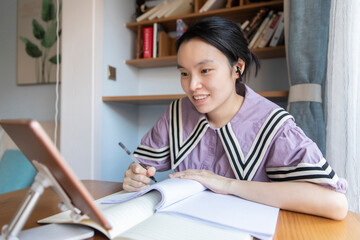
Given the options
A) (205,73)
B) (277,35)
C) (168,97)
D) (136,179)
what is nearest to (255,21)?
(277,35)

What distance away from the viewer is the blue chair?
5.34 feet

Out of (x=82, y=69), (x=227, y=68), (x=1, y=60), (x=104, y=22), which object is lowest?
(x=227, y=68)

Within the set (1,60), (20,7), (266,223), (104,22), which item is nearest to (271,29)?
(104,22)

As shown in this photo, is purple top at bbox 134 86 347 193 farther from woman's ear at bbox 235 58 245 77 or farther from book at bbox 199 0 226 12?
book at bbox 199 0 226 12

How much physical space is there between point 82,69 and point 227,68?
124 centimetres

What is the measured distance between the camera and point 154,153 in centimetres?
108

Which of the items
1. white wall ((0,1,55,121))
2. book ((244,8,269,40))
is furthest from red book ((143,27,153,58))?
white wall ((0,1,55,121))

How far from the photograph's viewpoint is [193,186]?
2.25ft

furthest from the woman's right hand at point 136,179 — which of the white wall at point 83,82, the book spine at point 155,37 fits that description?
the book spine at point 155,37

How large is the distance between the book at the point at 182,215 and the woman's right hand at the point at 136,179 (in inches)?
5.2

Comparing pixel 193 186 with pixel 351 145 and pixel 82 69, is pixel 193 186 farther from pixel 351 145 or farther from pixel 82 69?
pixel 82 69

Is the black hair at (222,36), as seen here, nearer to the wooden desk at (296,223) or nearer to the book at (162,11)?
the wooden desk at (296,223)

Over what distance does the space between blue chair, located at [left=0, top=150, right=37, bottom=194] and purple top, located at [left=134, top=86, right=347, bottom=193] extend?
1.03 meters

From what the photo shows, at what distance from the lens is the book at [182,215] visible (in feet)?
1.48
